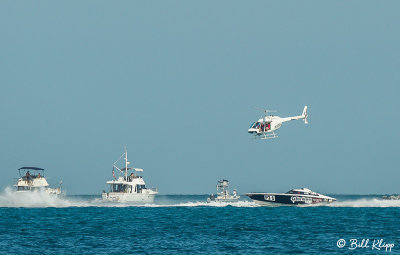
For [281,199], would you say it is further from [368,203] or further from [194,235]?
[194,235]

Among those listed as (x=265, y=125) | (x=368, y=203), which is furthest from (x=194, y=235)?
(x=368, y=203)

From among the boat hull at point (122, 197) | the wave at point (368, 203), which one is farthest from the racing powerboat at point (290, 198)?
the boat hull at point (122, 197)

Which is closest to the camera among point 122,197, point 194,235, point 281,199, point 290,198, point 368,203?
point 194,235

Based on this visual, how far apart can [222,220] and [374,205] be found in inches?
2070

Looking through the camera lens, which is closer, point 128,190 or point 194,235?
point 194,235

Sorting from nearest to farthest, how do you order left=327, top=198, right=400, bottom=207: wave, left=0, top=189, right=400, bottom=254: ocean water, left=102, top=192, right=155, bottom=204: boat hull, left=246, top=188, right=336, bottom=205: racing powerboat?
1. left=0, top=189, right=400, bottom=254: ocean water
2. left=246, top=188, right=336, bottom=205: racing powerboat
3. left=327, top=198, right=400, bottom=207: wave
4. left=102, top=192, right=155, bottom=204: boat hull

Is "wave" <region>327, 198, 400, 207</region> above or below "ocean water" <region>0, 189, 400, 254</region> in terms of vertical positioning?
above

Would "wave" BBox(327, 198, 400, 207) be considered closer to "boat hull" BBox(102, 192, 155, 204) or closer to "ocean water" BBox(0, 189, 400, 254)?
"boat hull" BBox(102, 192, 155, 204)

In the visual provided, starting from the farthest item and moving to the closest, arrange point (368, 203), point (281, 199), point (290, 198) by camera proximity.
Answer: point (368, 203)
point (290, 198)
point (281, 199)

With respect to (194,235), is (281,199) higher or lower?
higher

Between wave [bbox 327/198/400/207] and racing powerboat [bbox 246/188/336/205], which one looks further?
wave [bbox 327/198/400/207]

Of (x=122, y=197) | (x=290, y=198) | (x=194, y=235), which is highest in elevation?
(x=122, y=197)

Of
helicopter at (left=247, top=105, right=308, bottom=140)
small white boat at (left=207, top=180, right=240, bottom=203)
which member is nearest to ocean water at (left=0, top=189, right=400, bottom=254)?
helicopter at (left=247, top=105, right=308, bottom=140)

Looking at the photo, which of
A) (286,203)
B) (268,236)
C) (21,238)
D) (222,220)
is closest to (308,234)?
(268,236)
